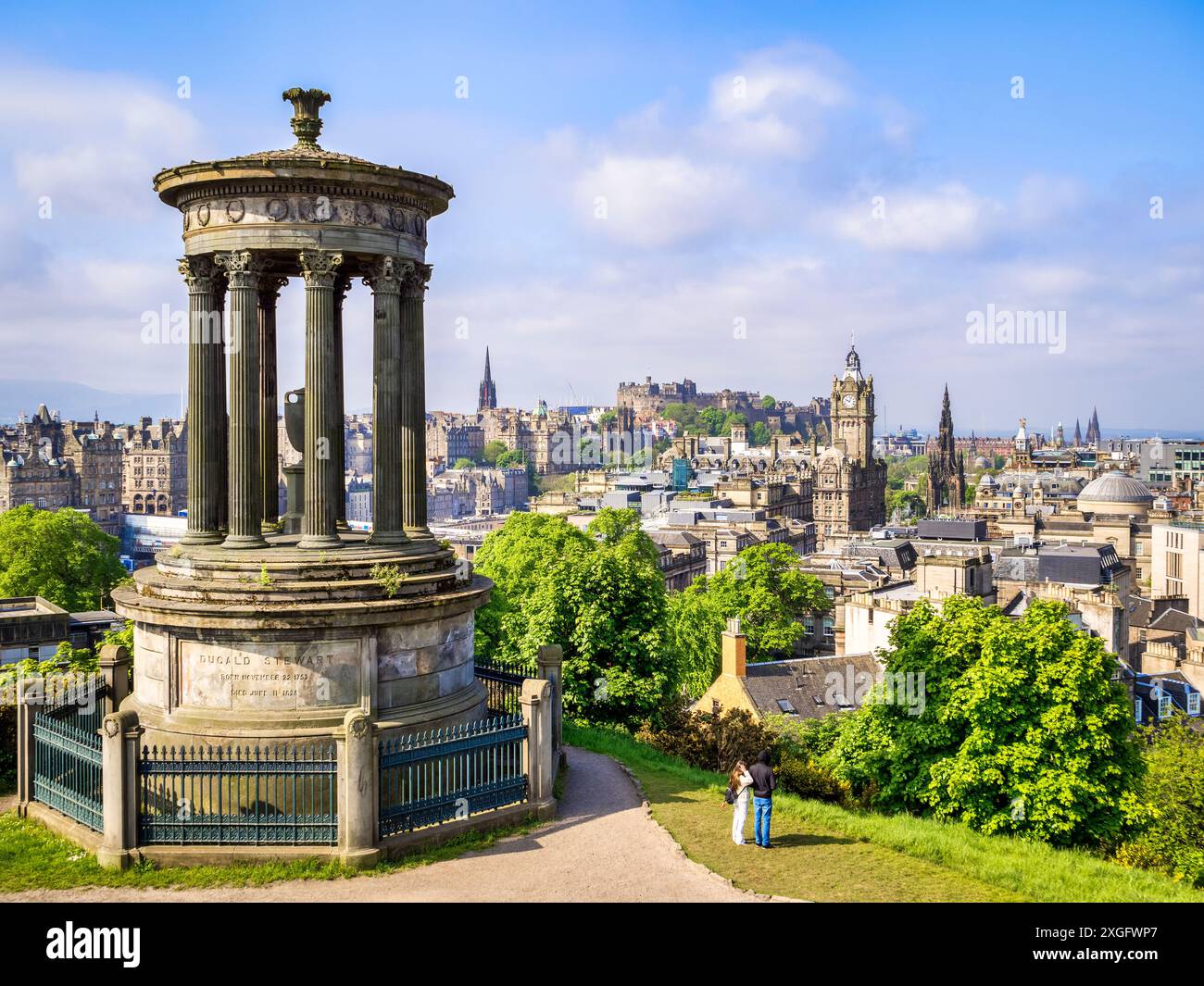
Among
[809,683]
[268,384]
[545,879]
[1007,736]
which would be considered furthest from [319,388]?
[809,683]

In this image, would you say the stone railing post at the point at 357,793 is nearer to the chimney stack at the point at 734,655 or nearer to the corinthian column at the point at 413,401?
the corinthian column at the point at 413,401

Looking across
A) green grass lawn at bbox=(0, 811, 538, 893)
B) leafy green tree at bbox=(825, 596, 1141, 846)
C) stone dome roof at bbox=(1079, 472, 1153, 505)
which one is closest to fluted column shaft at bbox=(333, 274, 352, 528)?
green grass lawn at bbox=(0, 811, 538, 893)

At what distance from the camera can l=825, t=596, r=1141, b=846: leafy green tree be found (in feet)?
95.7

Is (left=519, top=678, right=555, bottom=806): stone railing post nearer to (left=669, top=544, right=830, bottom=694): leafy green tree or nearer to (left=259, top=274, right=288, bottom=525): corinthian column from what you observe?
(left=259, top=274, right=288, bottom=525): corinthian column

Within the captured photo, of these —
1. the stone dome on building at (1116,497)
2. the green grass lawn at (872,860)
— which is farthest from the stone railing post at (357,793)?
the stone dome on building at (1116,497)

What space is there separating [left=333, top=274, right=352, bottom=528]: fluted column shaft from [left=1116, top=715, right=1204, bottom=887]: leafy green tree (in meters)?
22.8

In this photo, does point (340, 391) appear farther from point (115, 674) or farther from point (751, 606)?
point (751, 606)

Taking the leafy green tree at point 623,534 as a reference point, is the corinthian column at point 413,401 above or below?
above

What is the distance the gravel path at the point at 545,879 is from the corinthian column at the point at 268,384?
9.70m

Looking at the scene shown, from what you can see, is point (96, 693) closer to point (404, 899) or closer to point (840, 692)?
point (404, 899)

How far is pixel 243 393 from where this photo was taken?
20.5m

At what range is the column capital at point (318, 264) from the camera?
798 inches

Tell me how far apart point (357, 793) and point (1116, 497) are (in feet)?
452

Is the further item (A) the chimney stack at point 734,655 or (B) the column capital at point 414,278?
(A) the chimney stack at point 734,655
